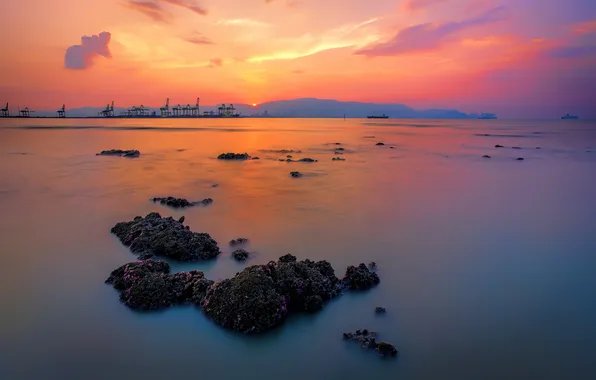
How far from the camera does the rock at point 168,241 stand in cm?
775

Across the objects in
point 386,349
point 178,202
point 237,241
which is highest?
point 178,202

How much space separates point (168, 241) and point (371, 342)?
4.86 meters

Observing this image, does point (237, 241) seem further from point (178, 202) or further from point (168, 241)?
point (178, 202)

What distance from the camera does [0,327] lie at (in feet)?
17.8

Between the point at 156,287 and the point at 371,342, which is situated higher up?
the point at 156,287

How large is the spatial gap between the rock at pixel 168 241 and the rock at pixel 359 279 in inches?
117

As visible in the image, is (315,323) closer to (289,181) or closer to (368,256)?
(368,256)

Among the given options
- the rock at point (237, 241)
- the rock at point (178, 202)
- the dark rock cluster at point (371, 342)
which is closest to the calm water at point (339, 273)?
the dark rock cluster at point (371, 342)

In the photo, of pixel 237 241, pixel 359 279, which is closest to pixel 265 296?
pixel 359 279

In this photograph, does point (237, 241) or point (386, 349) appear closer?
point (386, 349)

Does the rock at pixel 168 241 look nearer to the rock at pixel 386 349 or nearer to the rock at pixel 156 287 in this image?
the rock at pixel 156 287

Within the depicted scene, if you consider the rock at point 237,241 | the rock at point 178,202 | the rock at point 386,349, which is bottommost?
the rock at point 386,349

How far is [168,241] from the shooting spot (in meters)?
7.94

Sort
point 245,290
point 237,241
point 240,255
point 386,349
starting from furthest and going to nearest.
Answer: point 237,241, point 240,255, point 245,290, point 386,349
